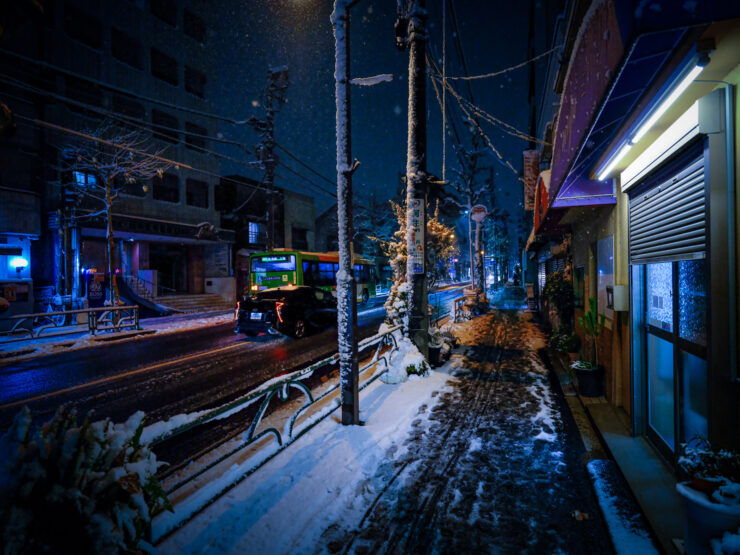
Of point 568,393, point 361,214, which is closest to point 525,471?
point 568,393

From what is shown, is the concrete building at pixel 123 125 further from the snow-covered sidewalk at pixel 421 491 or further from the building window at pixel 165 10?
the snow-covered sidewalk at pixel 421 491

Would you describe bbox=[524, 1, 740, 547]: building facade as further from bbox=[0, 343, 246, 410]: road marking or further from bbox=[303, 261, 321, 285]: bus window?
bbox=[303, 261, 321, 285]: bus window

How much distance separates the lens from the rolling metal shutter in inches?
129

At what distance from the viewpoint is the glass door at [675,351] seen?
11.7 feet

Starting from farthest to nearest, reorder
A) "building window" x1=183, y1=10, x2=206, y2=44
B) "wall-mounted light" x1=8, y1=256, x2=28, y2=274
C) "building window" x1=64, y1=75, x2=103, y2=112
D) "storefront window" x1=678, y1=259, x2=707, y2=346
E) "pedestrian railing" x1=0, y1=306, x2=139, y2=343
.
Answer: "building window" x1=183, y1=10, x2=206, y2=44 → "building window" x1=64, y1=75, x2=103, y2=112 → "wall-mounted light" x1=8, y1=256, x2=28, y2=274 → "pedestrian railing" x1=0, y1=306, x2=139, y2=343 → "storefront window" x1=678, y1=259, x2=707, y2=346

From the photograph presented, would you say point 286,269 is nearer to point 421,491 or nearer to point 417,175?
point 417,175

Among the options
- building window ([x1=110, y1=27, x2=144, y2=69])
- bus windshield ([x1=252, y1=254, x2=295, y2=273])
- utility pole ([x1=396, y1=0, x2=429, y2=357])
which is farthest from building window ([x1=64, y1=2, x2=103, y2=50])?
utility pole ([x1=396, y1=0, x2=429, y2=357])

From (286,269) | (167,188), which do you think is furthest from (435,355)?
(167,188)

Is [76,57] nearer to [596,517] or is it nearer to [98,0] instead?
[98,0]

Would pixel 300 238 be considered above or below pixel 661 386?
above

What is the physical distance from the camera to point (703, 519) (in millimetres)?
2350

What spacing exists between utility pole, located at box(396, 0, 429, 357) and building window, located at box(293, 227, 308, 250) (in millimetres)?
31554

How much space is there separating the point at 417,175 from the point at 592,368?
5534 millimetres

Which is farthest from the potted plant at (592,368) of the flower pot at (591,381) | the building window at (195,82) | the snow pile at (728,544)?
the building window at (195,82)
